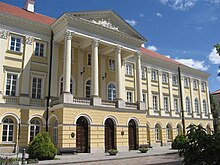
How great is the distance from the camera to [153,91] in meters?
33.8

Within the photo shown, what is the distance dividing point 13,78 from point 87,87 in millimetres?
7552

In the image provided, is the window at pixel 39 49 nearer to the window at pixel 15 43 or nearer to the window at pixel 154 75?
the window at pixel 15 43

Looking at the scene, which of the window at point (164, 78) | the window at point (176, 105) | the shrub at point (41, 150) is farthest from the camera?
the window at point (176, 105)

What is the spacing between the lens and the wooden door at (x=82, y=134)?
70.6 feet

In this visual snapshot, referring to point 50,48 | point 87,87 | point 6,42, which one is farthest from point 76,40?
point 6,42

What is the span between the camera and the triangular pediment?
23922 millimetres

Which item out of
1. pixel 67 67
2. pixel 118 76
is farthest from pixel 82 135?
pixel 118 76

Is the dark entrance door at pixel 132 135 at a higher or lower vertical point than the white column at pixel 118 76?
lower

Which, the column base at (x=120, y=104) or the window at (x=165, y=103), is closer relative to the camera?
the column base at (x=120, y=104)

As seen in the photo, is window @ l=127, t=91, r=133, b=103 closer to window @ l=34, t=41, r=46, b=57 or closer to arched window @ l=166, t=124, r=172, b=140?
arched window @ l=166, t=124, r=172, b=140

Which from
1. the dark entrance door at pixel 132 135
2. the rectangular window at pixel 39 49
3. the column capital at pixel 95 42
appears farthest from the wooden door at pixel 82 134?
the rectangular window at pixel 39 49

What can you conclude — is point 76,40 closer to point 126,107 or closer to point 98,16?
point 98,16

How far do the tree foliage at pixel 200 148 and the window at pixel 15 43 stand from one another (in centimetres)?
2073

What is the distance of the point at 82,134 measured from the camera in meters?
21.8
